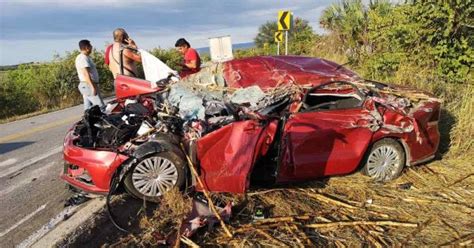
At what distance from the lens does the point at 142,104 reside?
5641mm

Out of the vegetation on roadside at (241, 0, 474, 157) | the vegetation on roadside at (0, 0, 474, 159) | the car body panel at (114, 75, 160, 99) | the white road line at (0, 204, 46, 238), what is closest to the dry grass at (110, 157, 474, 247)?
the white road line at (0, 204, 46, 238)

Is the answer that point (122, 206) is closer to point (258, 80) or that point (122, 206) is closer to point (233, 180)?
point (233, 180)

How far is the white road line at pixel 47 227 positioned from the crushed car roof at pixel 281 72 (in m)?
2.54

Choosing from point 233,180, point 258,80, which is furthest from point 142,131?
point 258,80

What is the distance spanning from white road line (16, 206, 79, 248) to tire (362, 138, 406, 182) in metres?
3.44

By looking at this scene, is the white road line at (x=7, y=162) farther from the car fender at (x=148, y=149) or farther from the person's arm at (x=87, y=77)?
the car fender at (x=148, y=149)

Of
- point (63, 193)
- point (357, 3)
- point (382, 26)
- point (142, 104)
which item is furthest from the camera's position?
point (357, 3)

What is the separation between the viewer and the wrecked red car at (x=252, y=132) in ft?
14.4

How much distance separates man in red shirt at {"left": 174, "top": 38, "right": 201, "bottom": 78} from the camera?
7.50m

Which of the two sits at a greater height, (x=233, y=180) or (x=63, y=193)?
(x=233, y=180)

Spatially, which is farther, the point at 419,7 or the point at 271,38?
the point at 271,38

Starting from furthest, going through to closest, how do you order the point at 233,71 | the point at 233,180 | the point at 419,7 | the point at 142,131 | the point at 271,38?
the point at 271,38 → the point at 419,7 → the point at 233,71 → the point at 142,131 → the point at 233,180

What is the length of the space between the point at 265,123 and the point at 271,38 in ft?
114

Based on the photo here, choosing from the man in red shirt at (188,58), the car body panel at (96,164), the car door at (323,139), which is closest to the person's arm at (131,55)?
the man in red shirt at (188,58)
